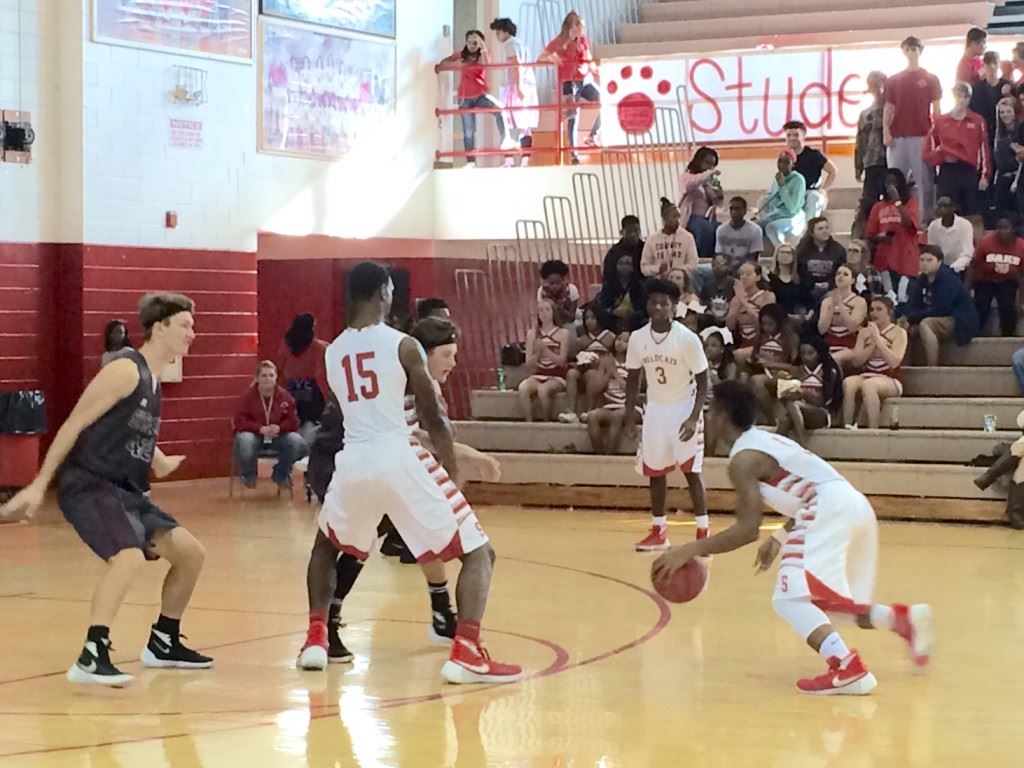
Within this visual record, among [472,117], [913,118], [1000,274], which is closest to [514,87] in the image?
[472,117]

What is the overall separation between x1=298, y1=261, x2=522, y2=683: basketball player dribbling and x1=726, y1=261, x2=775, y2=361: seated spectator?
898 centimetres

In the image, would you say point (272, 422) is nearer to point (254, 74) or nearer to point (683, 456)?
point (254, 74)

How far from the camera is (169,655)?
8344 mm

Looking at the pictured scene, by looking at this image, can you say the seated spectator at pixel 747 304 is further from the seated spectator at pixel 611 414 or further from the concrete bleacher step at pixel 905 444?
the concrete bleacher step at pixel 905 444

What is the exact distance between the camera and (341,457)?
8.01m

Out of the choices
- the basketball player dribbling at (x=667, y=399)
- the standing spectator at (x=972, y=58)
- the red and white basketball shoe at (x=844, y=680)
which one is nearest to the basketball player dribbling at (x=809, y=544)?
the red and white basketball shoe at (x=844, y=680)

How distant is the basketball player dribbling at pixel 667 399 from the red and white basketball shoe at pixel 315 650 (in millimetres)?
5108

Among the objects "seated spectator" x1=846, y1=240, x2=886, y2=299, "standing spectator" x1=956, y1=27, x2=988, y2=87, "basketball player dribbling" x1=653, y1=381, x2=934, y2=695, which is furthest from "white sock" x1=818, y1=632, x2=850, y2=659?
"standing spectator" x1=956, y1=27, x2=988, y2=87

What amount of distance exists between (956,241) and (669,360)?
532cm

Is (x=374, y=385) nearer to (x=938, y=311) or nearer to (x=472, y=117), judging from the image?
(x=938, y=311)

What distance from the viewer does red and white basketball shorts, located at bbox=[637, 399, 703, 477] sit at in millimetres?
13148

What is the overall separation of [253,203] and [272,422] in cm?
315

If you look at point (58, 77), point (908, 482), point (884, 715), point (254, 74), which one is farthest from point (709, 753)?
point (254, 74)

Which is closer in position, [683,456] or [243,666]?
[243,666]
